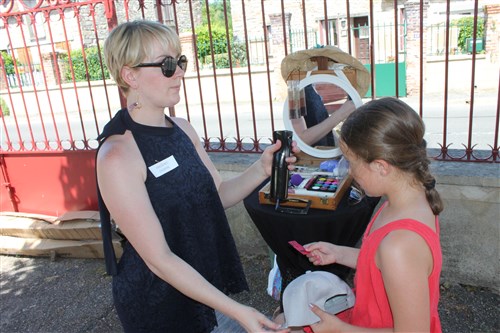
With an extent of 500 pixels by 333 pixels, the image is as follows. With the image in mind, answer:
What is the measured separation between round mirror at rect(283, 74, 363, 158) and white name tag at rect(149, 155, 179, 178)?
1.38 m

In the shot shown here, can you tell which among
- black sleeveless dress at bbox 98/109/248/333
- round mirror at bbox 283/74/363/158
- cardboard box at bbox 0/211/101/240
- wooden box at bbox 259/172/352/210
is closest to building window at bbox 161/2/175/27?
round mirror at bbox 283/74/363/158

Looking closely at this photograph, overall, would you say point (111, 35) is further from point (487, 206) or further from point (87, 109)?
point (87, 109)

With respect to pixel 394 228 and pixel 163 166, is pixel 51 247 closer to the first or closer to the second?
pixel 163 166

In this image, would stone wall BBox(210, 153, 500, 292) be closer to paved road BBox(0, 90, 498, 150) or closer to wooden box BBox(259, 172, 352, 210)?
wooden box BBox(259, 172, 352, 210)

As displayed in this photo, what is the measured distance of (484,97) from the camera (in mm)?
11664

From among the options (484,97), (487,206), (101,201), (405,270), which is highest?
(101,201)

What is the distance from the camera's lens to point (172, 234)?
1.52 metres

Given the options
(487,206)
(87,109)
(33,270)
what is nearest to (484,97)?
(487,206)

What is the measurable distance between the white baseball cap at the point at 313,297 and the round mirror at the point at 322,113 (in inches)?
49.8

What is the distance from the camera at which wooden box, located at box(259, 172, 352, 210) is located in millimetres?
2121

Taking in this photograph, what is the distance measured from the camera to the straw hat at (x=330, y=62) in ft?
8.48

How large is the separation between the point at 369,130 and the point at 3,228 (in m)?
4.20

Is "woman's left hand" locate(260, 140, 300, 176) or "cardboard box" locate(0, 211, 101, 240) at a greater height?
"woman's left hand" locate(260, 140, 300, 176)

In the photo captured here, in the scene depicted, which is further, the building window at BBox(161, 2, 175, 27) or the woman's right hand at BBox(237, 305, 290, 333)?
the building window at BBox(161, 2, 175, 27)
